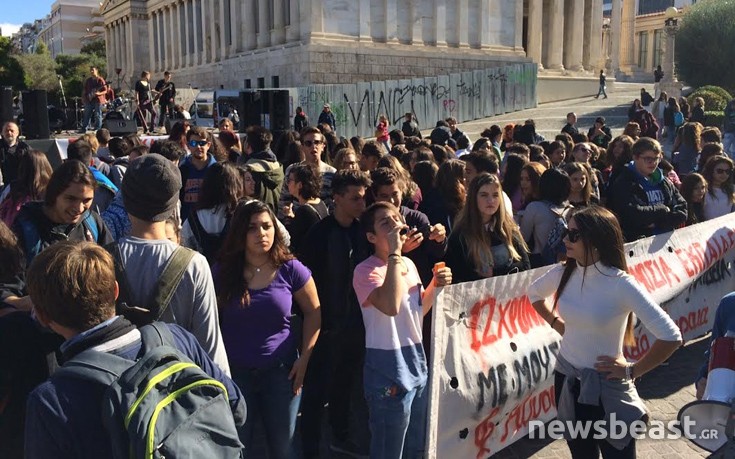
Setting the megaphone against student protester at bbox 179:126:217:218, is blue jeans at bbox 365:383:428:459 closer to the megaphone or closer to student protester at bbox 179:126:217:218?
the megaphone

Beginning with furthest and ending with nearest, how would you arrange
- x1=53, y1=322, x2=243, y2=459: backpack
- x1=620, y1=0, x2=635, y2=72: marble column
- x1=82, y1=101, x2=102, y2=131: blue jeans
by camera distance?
x1=620, y1=0, x2=635, y2=72: marble column < x1=82, y1=101, x2=102, y2=131: blue jeans < x1=53, y1=322, x2=243, y2=459: backpack

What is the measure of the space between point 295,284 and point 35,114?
482 inches

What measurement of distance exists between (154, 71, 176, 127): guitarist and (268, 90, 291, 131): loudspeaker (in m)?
9.40

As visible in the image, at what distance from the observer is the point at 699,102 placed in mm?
18141

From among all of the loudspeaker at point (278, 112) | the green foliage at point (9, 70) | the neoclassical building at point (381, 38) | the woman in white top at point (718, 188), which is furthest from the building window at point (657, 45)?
the woman in white top at point (718, 188)

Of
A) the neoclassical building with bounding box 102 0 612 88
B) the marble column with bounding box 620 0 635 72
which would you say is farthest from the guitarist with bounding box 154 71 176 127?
the marble column with bounding box 620 0 635 72

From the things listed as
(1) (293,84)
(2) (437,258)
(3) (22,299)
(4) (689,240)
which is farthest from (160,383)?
(1) (293,84)

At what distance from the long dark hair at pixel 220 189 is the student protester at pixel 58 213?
3.27 feet

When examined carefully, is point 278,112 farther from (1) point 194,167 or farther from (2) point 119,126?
(1) point 194,167

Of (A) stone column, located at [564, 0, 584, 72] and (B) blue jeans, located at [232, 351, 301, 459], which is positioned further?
(A) stone column, located at [564, 0, 584, 72]

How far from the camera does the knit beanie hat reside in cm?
299

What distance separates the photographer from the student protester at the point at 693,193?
23.2 ft

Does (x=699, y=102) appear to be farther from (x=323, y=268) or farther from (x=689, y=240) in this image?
(x=323, y=268)

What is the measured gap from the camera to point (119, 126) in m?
19.1
